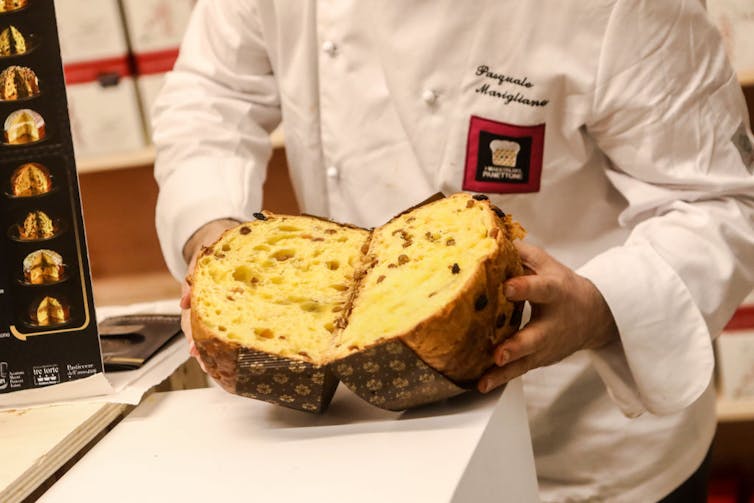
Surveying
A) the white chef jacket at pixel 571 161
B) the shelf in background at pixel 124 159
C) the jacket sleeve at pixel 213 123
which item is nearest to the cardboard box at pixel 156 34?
the shelf in background at pixel 124 159

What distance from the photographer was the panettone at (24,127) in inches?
34.8

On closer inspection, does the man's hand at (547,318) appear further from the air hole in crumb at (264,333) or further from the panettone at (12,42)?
the panettone at (12,42)

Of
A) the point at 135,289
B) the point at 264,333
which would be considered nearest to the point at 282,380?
the point at 264,333

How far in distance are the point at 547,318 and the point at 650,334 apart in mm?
139

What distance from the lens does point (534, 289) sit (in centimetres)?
76

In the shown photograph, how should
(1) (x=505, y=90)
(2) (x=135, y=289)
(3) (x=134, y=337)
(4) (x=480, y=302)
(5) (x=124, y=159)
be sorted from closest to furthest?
(4) (x=480, y=302), (1) (x=505, y=90), (3) (x=134, y=337), (5) (x=124, y=159), (2) (x=135, y=289)

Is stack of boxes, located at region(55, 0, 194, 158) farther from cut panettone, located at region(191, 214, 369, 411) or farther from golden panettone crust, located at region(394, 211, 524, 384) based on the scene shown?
golden panettone crust, located at region(394, 211, 524, 384)

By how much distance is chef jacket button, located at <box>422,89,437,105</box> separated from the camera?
1.00 meters

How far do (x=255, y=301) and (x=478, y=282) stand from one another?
0.71 feet

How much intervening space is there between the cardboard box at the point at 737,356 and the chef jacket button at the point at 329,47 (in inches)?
41.6

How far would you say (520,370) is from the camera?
2.58 ft

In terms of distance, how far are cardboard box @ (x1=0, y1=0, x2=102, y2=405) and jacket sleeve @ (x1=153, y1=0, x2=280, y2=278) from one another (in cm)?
23

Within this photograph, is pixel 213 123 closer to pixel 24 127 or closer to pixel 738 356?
pixel 24 127

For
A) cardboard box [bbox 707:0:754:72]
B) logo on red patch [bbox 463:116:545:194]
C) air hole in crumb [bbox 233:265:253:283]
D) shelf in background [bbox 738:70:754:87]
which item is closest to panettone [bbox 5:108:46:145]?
air hole in crumb [bbox 233:265:253:283]
